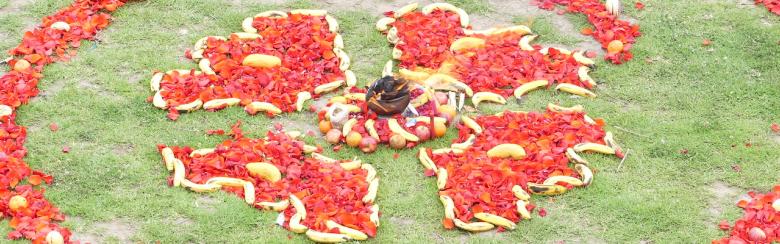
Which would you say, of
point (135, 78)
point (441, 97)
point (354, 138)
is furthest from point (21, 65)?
point (441, 97)

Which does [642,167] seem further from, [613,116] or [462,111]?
[462,111]

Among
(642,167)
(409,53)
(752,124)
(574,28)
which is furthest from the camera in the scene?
(574,28)

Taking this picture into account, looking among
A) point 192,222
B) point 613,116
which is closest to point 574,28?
point 613,116

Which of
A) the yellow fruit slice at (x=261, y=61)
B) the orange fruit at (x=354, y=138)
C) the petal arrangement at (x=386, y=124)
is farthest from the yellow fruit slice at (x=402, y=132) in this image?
the yellow fruit slice at (x=261, y=61)

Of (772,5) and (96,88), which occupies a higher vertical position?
(96,88)

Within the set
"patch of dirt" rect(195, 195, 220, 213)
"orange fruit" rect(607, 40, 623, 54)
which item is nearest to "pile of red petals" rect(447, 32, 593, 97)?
"orange fruit" rect(607, 40, 623, 54)

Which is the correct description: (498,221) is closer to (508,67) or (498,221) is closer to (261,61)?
(508,67)
